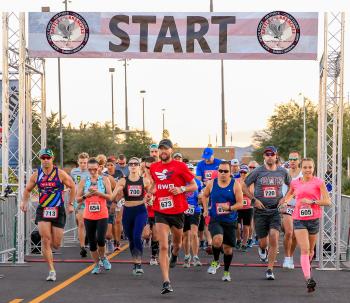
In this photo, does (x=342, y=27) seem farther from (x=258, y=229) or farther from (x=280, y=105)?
(x=280, y=105)

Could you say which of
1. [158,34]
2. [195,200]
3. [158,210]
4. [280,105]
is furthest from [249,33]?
[280,105]

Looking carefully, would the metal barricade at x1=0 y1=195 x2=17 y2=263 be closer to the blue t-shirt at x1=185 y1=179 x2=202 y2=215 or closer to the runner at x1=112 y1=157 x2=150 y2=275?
the runner at x1=112 y1=157 x2=150 y2=275

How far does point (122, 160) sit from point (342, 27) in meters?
7.26

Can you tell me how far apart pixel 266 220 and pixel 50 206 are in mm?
3425

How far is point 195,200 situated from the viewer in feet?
47.3

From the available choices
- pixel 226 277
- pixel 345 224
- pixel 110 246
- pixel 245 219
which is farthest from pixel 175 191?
pixel 345 224

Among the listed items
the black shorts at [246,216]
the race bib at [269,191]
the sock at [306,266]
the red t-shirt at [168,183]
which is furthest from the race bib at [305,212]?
the black shorts at [246,216]

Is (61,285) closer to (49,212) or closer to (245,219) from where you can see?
(49,212)

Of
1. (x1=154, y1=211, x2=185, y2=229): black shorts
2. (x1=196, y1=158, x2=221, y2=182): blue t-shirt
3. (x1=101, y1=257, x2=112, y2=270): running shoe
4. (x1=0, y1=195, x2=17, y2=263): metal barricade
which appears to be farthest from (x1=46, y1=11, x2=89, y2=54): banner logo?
(x1=154, y1=211, x2=185, y2=229): black shorts

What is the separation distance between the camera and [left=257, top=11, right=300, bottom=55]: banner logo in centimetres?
1474

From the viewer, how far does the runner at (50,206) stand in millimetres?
11906

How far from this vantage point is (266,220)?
41.7 ft

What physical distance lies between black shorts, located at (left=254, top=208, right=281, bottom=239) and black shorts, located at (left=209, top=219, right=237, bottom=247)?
2.39 ft

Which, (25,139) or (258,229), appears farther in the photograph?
(25,139)
